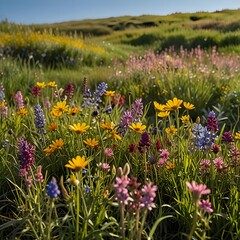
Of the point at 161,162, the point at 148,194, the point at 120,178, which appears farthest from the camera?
the point at 161,162

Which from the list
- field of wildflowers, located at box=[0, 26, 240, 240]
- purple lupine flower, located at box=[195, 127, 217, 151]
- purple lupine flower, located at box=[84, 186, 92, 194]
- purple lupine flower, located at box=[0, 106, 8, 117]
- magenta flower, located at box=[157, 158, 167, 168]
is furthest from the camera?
purple lupine flower, located at box=[0, 106, 8, 117]

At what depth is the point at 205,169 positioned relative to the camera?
2404 millimetres

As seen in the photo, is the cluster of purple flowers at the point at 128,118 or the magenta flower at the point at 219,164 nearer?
the magenta flower at the point at 219,164

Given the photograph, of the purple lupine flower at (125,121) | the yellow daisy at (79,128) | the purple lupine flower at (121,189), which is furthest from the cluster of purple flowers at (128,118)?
the purple lupine flower at (121,189)

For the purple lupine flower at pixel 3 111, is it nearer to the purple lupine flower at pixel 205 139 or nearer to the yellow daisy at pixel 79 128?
the yellow daisy at pixel 79 128

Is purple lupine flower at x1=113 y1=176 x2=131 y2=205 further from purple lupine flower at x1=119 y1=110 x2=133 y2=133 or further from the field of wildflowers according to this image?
purple lupine flower at x1=119 y1=110 x2=133 y2=133

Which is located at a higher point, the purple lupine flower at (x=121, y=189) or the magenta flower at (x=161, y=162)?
the purple lupine flower at (x=121, y=189)

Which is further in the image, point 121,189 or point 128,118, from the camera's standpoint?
point 128,118

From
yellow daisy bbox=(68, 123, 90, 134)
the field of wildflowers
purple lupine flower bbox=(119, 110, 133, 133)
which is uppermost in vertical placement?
yellow daisy bbox=(68, 123, 90, 134)

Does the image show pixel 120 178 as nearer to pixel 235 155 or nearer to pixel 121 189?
pixel 121 189

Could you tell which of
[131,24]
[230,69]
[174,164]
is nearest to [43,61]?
[230,69]

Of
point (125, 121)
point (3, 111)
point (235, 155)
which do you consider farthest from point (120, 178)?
point (3, 111)

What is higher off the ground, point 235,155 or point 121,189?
point 121,189

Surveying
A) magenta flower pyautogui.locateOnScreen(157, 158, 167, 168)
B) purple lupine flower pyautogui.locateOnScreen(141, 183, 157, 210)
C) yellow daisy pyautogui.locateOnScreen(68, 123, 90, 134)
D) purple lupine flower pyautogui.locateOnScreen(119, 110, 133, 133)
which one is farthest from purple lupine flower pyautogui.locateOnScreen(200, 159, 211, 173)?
purple lupine flower pyautogui.locateOnScreen(141, 183, 157, 210)
